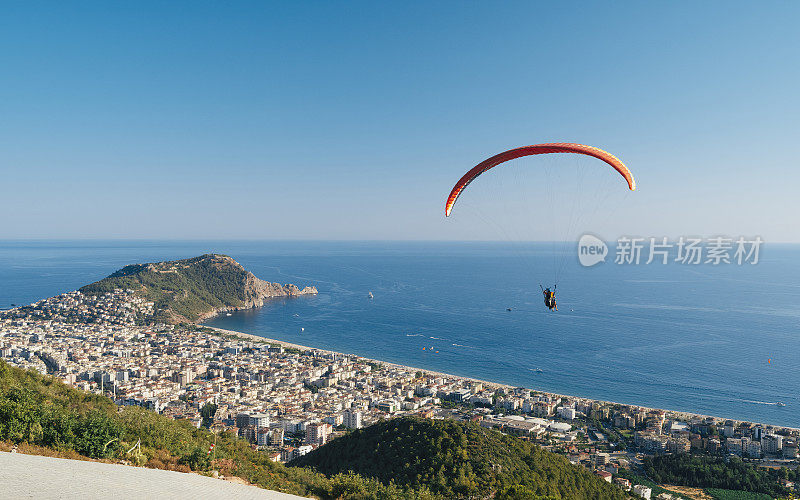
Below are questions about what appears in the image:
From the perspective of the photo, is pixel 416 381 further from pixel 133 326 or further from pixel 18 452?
pixel 133 326

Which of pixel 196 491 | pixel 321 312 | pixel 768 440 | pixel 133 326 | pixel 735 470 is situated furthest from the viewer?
pixel 321 312

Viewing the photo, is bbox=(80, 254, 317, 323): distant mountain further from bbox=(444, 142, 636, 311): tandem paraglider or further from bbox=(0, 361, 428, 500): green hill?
bbox=(444, 142, 636, 311): tandem paraglider

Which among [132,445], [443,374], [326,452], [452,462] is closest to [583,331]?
[443,374]

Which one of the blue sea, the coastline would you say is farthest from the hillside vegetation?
the blue sea

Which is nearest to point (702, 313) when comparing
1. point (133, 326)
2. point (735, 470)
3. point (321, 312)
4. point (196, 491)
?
point (735, 470)

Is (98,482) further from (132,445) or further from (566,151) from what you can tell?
→ (566,151)

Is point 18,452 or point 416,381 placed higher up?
point 18,452

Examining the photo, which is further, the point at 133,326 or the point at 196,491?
the point at 133,326

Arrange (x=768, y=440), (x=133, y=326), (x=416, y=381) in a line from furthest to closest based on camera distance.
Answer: (x=133, y=326), (x=416, y=381), (x=768, y=440)
